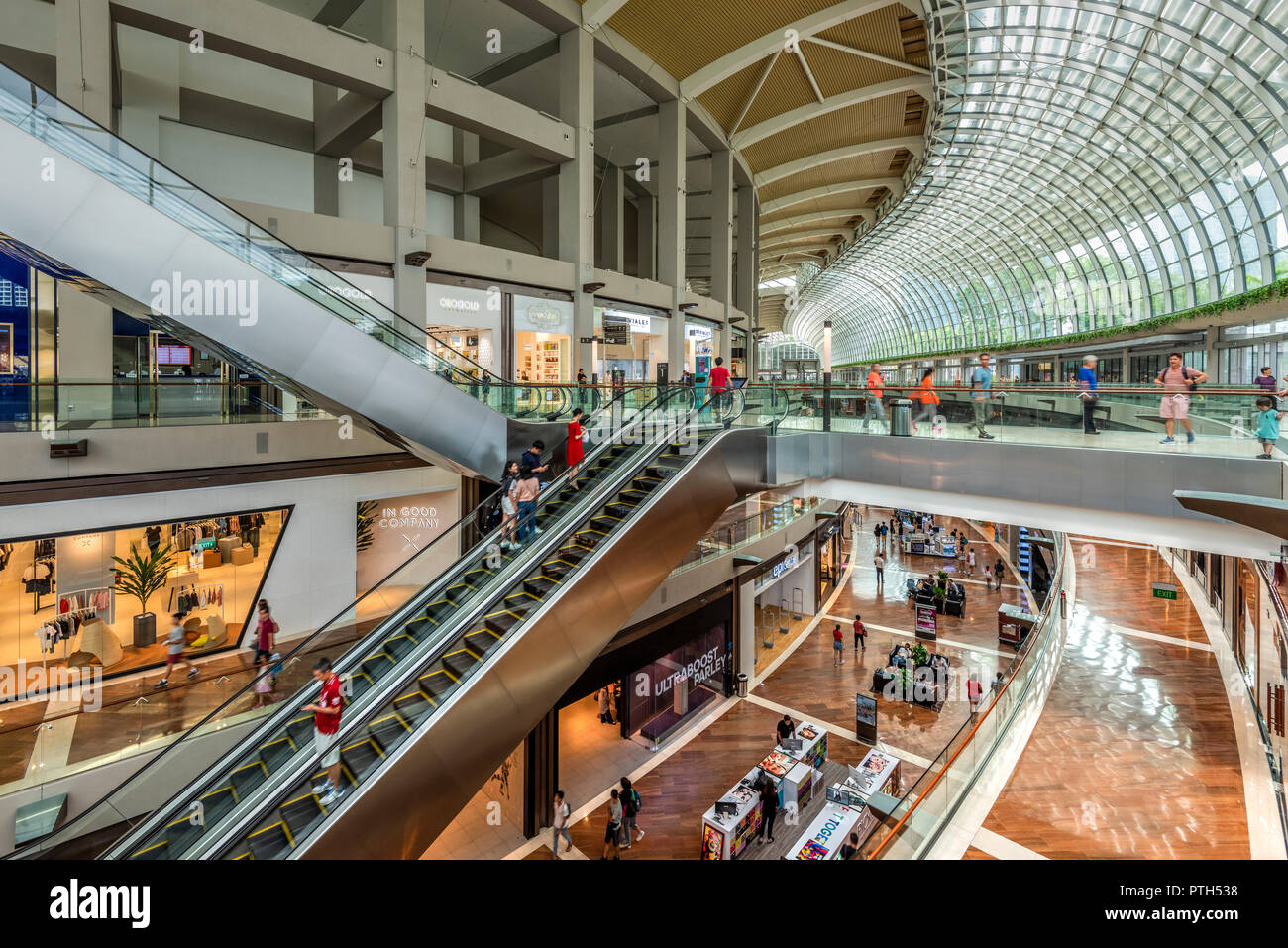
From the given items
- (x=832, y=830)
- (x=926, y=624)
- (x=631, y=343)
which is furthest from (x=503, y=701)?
(x=926, y=624)

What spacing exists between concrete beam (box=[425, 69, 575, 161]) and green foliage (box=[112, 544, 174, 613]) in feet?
39.1

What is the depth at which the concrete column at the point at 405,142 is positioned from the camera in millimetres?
14289

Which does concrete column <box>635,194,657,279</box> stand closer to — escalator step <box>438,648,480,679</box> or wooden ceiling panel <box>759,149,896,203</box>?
wooden ceiling panel <box>759,149,896,203</box>

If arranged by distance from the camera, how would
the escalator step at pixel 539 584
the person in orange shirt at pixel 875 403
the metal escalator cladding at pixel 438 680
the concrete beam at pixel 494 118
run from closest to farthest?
the metal escalator cladding at pixel 438 680 < the escalator step at pixel 539 584 < the person in orange shirt at pixel 875 403 < the concrete beam at pixel 494 118

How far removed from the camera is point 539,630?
6875mm

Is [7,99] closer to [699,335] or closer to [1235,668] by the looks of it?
[699,335]

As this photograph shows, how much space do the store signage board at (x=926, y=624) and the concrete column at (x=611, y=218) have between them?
56.2 ft

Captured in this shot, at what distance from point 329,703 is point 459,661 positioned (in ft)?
4.21

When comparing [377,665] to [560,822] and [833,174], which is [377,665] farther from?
[833,174]

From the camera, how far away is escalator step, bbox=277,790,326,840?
541 cm

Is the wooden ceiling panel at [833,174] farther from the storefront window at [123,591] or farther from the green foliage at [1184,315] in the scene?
the storefront window at [123,591]

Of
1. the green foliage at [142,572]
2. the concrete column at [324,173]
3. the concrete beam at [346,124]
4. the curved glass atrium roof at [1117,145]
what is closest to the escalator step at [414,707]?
the green foliage at [142,572]

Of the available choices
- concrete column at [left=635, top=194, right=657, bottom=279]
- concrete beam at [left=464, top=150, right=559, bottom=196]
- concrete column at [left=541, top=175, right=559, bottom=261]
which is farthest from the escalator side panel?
concrete column at [left=635, top=194, right=657, bottom=279]
